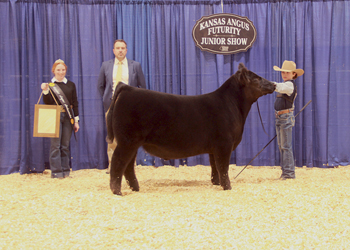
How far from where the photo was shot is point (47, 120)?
372 cm

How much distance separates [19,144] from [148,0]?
3047 mm

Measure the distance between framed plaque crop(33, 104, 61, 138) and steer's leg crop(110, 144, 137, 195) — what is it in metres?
1.51

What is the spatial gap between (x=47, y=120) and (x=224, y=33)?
117 inches

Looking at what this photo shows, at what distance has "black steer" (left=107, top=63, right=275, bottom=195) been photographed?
258cm

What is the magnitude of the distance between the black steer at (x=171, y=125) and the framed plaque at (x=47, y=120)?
1362 mm

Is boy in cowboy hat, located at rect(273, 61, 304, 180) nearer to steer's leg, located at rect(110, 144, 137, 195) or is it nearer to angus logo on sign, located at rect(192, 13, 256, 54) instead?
angus logo on sign, located at rect(192, 13, 256, 54)

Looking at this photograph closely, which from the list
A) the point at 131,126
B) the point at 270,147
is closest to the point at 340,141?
the point at 270,147

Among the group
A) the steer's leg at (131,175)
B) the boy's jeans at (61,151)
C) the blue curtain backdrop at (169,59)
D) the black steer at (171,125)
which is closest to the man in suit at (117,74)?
the blue curtain backdrop at (169,59)

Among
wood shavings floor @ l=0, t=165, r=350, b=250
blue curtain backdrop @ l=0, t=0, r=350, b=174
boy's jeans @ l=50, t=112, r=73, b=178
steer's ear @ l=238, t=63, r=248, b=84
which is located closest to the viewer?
wood shavings floor @ l=0, t=165, r=350, b=250

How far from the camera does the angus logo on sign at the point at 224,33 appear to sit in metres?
4.52

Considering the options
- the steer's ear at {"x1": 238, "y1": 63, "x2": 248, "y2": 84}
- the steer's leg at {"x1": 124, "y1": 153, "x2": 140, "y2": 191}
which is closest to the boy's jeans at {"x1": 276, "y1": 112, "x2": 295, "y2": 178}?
the steer's ear at {"x1": 238, "y1": 63, "x2": 248, "y2": 84}

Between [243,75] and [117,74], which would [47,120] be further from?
[243,75]

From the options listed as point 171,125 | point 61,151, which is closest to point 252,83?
point 171,125

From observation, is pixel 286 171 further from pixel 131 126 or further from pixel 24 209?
pixel 24 209
